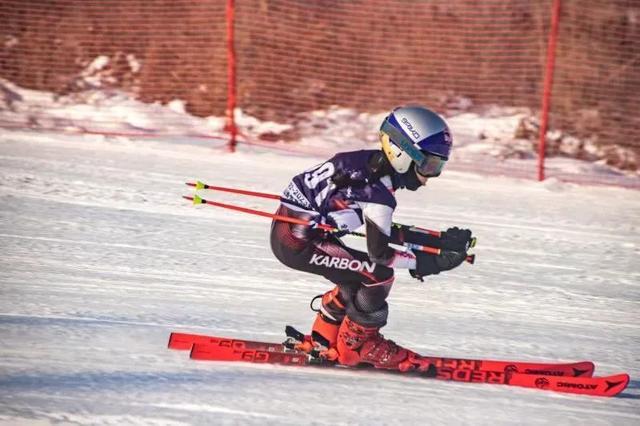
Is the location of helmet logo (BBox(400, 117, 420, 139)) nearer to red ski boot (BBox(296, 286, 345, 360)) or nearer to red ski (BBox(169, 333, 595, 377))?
red ski boot (BBox(296, 286, 345, 360))

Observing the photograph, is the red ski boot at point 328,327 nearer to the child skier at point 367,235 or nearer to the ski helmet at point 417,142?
the child skier at point 367,235

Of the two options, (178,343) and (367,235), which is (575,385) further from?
(178,343)

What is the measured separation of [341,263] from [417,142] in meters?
0.81

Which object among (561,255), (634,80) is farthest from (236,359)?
(634,80)

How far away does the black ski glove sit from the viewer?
4672mm

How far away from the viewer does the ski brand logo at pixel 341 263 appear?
4.87 metres

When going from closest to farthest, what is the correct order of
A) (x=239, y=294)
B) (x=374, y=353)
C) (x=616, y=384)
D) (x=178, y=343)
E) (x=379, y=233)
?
(x=379, y=233) < (x=616, y=384) < (x=374, y=353) < (x=178, y=343) < (x=239, y=294)

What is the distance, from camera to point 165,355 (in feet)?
16.6

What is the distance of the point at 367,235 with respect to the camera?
15.3ft

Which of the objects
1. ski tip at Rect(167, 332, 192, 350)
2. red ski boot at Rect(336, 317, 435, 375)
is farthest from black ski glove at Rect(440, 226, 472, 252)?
ski tip at Rect(167, 332, 192, 350)

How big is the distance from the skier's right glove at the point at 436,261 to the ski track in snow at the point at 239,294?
674 millimetres

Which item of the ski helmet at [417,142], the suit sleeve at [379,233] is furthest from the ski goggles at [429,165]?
the suit sleeve at [379,233]

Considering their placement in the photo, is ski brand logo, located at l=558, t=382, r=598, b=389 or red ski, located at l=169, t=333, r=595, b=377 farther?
red ski, located at l=169, t=333, r=595, b=377

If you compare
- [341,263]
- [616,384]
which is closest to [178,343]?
[341,263]
